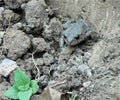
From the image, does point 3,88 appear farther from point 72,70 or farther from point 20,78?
point 72,70

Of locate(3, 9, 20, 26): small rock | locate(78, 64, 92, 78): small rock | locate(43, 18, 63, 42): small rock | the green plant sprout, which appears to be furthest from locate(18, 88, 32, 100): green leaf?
locate(3, 9, 20, 26): small rock

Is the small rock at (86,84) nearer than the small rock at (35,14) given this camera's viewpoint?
Yes

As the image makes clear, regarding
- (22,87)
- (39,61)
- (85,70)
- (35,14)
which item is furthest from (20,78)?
(35,14)

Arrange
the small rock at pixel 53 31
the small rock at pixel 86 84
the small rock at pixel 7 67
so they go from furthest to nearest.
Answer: the small rock at pixel 53 31 < the small rock at pixel 7 67 < the small rock at pixel 86 84

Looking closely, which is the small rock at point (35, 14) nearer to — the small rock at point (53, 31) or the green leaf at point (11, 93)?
the small rock at point (53, 31)

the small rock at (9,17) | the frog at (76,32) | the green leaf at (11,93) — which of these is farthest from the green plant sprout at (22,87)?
the small rock at (9,17)
